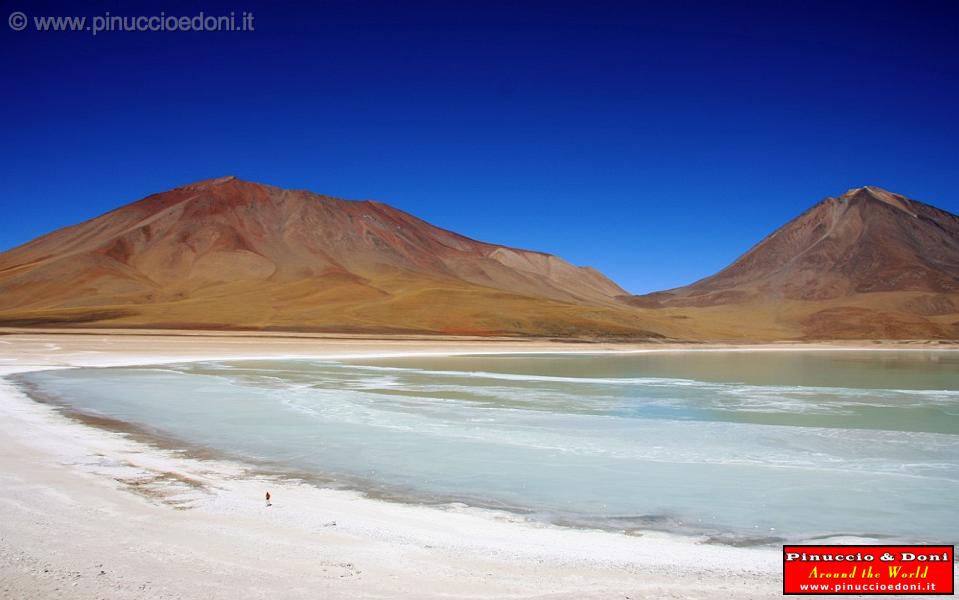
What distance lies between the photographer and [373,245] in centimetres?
16262

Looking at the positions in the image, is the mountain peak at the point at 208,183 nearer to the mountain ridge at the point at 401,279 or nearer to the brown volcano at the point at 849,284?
the mountain ridge at the point at 401,279

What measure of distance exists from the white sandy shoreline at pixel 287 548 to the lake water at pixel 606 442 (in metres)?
0.89

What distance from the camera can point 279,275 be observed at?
437 feet

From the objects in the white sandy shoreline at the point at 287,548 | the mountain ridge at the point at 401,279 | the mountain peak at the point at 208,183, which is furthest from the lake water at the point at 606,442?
the mountain peak at the point at 208,183

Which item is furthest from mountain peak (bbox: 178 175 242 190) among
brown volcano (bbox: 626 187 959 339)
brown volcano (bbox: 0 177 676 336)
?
brown volcano (bbox: 626 187 959 339)

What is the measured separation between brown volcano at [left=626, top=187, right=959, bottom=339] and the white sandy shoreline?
305ft

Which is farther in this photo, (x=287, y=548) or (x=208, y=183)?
(x=208, y=183)

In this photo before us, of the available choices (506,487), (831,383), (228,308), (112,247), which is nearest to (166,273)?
(112,247)

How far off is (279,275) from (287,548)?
433 feet

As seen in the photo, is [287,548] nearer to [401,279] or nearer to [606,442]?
[606,442]

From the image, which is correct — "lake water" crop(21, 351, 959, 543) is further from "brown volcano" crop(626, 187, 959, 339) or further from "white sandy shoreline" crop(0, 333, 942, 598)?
"brown volcano" crop(626, 187, 959, 339)

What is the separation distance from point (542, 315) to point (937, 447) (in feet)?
261

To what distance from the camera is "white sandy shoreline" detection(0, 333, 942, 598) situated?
553cm

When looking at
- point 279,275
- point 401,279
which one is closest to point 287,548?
point 401,279
